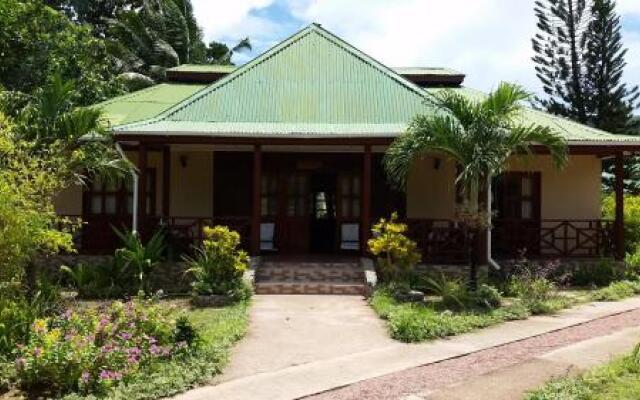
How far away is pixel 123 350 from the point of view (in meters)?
6.66

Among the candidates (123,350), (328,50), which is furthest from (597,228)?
(123,350)

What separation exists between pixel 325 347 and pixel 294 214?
7838 millimetres

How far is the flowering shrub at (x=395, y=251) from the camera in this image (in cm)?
1203

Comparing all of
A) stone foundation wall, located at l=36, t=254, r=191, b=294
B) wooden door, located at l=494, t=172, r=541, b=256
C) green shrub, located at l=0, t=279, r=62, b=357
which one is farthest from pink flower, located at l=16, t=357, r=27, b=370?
wooden door, located at l=494, t=172, r=541, b=256

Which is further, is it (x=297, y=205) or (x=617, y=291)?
(x=297, y=205)

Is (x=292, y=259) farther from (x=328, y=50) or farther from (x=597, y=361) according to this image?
(x=597, y=361)

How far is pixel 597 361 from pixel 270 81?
34.3ft

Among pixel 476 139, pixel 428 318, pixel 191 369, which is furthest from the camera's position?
pixel 476 139

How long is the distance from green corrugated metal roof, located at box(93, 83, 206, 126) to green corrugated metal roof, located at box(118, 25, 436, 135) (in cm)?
158

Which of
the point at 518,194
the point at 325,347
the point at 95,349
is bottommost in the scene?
the point at 325,347

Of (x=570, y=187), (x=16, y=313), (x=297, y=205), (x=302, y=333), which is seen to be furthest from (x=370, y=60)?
(x=16, y=313)

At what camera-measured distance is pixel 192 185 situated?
1627 cm

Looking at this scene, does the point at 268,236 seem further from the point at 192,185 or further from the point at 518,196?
the point at 518,196

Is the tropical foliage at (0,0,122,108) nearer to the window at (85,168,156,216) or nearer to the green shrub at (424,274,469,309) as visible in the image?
the window at (85,168,156,216)
